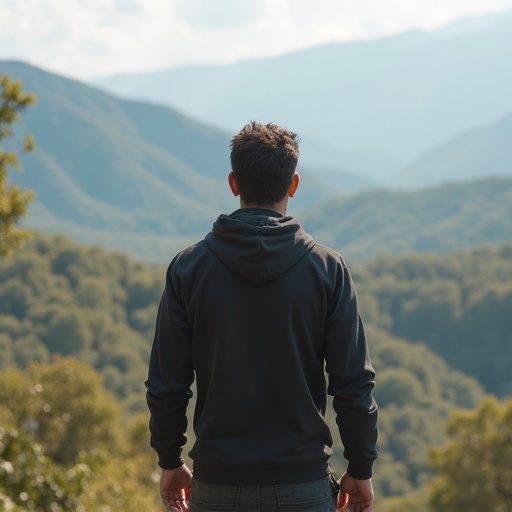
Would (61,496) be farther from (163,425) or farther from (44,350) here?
(44,350)

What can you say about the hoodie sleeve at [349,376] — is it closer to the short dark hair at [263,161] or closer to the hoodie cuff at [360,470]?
the hoodie cuff at [360,470]

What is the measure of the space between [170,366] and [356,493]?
29.1 inches

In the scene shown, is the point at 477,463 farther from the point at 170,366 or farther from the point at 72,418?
the point at 170,366

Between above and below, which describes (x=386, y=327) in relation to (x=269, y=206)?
above

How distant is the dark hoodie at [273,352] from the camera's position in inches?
124

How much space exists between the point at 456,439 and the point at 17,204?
23759mm

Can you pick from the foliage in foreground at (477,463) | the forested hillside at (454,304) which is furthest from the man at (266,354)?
the forested hillside at (454,304)

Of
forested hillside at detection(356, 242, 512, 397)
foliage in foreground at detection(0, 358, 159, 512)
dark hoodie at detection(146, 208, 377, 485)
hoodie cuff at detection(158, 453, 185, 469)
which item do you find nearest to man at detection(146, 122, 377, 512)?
dark hoodie at detection(146, 208, 377, 485)

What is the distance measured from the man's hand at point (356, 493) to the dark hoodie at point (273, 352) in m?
0.03

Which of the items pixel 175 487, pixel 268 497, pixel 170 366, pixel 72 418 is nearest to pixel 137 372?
pixel 72 418

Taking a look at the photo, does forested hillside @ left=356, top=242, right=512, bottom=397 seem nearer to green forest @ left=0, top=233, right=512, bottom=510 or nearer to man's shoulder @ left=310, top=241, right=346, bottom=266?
green forest @ left=0, top=233, right=512, bottom=510

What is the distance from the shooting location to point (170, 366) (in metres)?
3.28

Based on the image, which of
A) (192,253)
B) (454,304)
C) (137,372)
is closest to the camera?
(192,253)

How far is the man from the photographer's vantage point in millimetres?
3156
